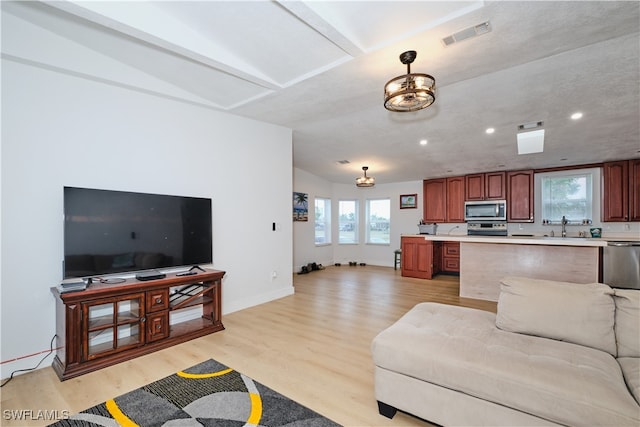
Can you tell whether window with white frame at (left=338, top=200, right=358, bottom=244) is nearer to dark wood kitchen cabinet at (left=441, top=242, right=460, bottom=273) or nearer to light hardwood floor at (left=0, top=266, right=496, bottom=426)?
dark wood kitchen cabinet at (left=441, top=242, right=460, bottom=273)

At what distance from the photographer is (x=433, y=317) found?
2.28m

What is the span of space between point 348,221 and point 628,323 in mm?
7250

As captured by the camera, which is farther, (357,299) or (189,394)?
(357,299)

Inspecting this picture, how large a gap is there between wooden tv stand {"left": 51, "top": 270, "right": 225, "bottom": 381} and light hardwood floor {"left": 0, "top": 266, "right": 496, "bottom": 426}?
106mm

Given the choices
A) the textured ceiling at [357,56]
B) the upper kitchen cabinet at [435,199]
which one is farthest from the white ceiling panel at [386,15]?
the upper kitchen cabinet at [435,199]

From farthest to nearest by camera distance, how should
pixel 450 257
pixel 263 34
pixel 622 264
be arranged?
pixel 450 257, pixel 622 264, pixel 263 34

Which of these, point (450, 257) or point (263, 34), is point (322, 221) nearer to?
point (450, 257)


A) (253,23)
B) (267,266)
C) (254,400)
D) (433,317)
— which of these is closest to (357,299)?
(267,266)

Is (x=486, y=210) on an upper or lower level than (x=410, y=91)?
lower

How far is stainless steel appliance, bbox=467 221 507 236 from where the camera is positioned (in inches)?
266

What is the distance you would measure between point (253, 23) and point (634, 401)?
3.30m

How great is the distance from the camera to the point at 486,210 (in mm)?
6883

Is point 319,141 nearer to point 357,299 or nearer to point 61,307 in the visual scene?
point 357,299

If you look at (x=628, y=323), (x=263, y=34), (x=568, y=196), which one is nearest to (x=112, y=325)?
(x=263, y=34)
